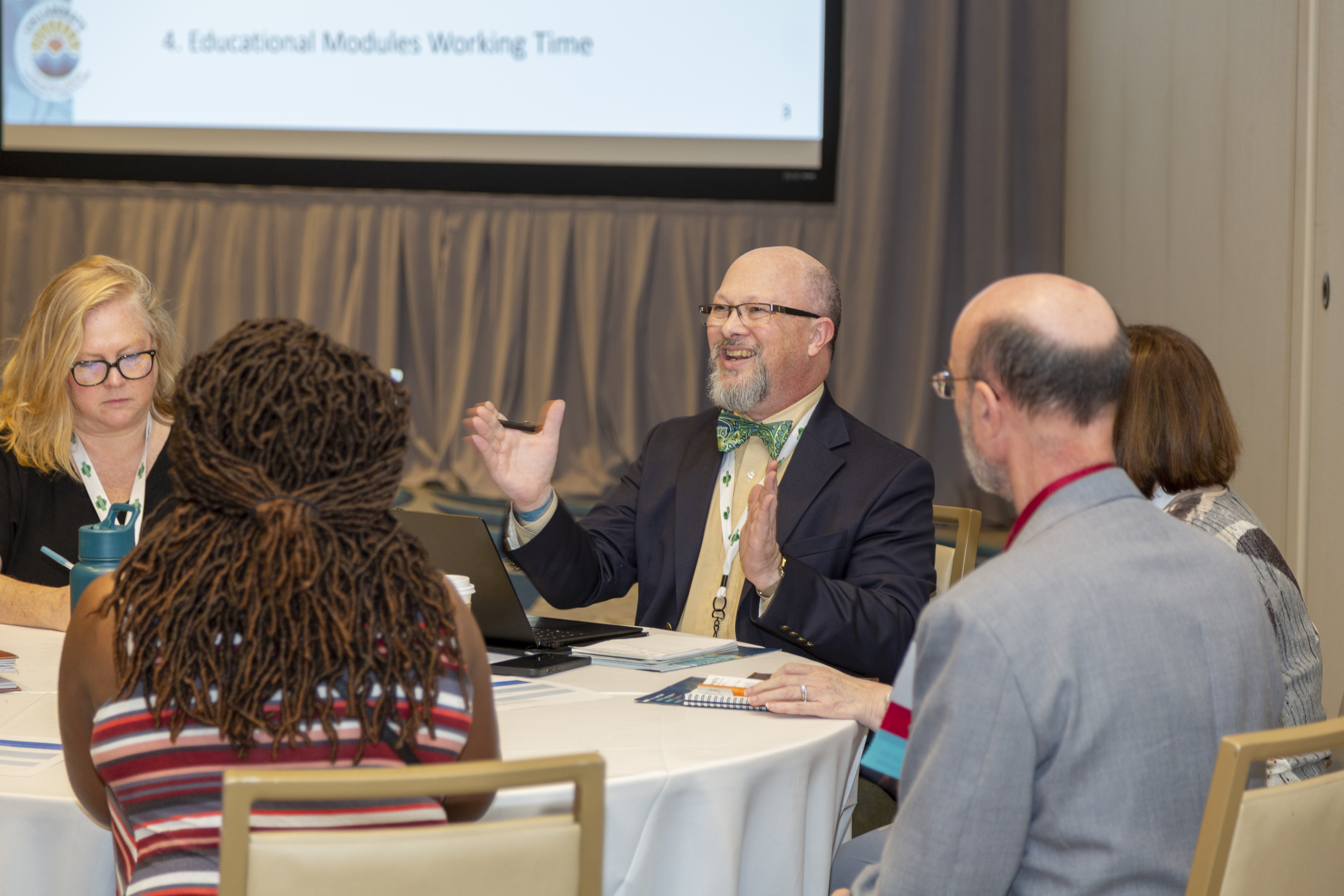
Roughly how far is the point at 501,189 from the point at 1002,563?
17.5 ft

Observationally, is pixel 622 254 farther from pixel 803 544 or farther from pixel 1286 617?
pixel 1286 617

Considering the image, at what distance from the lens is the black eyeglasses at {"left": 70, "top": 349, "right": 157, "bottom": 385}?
226cm

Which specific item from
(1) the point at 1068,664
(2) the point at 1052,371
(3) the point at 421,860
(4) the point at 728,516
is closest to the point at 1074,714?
(1) the point at 1068,664

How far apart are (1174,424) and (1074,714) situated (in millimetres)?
999

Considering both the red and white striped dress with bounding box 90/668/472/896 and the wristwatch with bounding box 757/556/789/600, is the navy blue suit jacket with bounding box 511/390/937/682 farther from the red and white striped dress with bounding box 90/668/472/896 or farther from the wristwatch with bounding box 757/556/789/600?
the red and white striped dress with bounding box 90/668/472/896

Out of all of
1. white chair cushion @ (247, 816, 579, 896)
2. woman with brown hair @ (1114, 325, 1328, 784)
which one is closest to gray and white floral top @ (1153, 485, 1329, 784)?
woman with brown hair @ (1114, 325, 1328, 784)

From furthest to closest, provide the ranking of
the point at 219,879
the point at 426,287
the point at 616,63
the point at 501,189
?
the point at 426,287, the point at 501,189, the point at 616,63, the point at 219,879

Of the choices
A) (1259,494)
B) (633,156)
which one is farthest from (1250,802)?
(633,156)

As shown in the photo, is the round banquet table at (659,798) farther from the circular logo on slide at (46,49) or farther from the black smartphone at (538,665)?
the circular logo on slide at (46,49)

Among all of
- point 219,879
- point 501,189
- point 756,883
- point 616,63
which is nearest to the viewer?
point 219,879

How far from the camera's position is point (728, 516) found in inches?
101

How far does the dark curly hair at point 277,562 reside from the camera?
1.04m

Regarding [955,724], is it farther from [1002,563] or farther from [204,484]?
[204,484]

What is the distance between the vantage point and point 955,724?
1.11 meters
